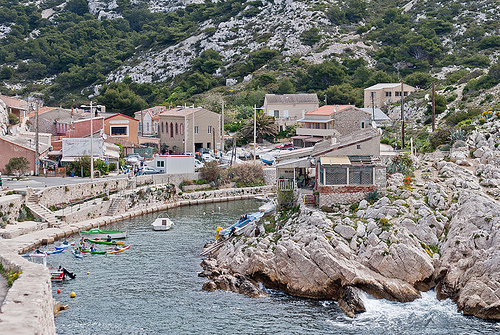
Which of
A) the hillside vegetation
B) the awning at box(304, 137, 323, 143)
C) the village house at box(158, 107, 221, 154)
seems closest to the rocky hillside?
the hillside vegetation

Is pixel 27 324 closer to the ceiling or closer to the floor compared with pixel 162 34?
closer to the floor

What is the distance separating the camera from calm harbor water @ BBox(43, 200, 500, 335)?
28.6 meters

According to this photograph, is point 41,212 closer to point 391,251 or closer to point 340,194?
point 340,194

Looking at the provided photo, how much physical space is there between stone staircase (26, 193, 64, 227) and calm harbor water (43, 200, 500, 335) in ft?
28.3

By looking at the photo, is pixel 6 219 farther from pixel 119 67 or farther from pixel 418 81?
pixel 119 67

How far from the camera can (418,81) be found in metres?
100

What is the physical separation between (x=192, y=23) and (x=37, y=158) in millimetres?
107938

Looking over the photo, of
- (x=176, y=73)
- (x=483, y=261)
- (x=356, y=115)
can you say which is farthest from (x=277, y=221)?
(x=176, y=73)

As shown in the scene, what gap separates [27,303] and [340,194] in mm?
21911

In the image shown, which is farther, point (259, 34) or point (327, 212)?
point (259, 34)

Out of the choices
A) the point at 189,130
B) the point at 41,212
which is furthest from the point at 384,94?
the point at 41,212

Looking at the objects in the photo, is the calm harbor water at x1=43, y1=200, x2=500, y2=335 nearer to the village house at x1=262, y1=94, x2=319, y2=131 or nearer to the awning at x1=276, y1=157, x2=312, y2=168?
the awning at x1=276, y1=157, x2=312, y2=168

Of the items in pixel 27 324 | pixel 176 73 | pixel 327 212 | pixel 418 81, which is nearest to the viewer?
pixel 27 324

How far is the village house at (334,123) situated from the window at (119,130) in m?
21.7
